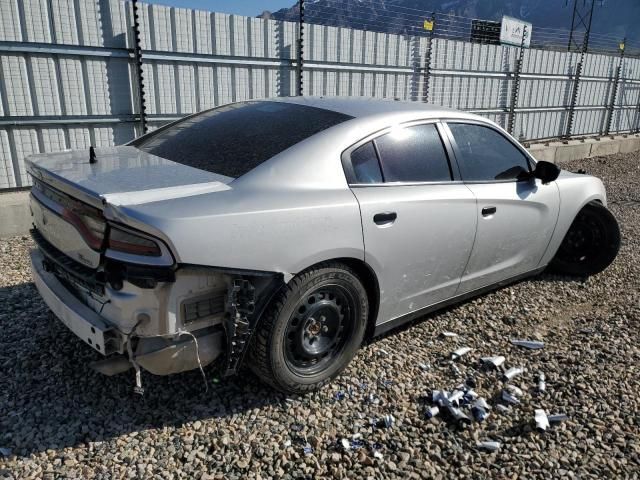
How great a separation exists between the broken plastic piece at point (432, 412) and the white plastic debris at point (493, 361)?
665 mm

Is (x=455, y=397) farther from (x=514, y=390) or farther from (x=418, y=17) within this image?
(x=418, y=17)

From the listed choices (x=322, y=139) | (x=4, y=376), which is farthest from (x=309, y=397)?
(x=4, y=376)

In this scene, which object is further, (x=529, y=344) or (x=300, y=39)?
(x=300, y=39)

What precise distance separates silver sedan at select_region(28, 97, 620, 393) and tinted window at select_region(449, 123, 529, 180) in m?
0.02

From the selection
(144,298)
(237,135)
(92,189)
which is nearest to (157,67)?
(237,135)

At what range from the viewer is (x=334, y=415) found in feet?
9.30

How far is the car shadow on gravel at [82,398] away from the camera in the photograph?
261 centimetres

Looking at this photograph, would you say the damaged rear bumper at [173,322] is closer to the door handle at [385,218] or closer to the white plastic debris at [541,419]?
the door handle at [385,218]

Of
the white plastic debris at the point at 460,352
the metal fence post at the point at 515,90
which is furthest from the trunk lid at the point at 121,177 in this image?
the metal fence post at the point at 515,90

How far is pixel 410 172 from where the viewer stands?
3268 mm

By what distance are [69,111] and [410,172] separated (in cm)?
488

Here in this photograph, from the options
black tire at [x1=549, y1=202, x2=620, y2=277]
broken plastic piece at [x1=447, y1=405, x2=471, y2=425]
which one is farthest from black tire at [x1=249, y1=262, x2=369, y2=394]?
black tire at [x1=549, y1=202, x2=620, y2=277]

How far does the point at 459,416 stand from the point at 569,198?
8.08 feet

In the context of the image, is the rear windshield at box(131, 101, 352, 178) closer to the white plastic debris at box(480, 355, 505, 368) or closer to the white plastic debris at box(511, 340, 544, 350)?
the white plastic debris at box(480, 355, 505, 368)
